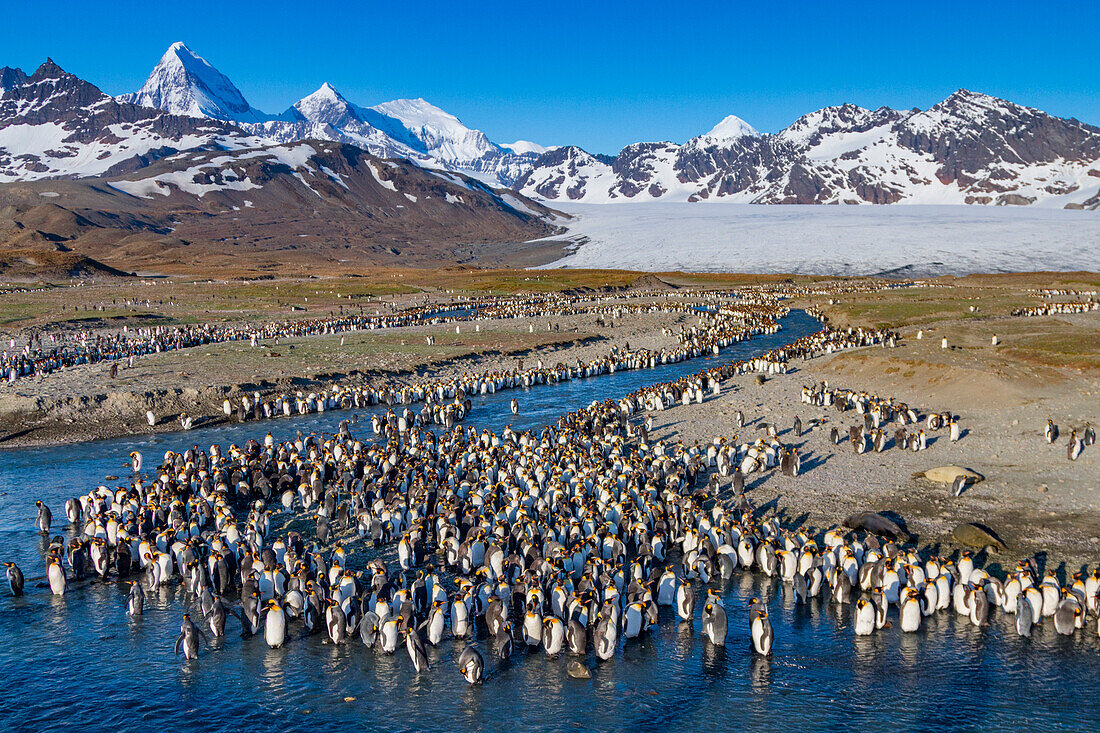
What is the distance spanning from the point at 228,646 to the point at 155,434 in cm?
1758

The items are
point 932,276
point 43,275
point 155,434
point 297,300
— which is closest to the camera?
point 155,434

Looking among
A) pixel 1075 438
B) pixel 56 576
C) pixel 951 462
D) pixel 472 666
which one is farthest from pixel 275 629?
pixel 1075 438

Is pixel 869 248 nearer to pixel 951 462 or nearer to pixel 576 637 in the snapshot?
pixel 951 462

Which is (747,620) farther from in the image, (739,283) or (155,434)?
(739,283)

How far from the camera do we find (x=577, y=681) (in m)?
11.4

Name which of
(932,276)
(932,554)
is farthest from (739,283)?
(932,554)

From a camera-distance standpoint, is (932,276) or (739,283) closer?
(739,283)

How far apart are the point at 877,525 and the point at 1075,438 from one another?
760 cm

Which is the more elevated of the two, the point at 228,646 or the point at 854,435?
the point at 854,435

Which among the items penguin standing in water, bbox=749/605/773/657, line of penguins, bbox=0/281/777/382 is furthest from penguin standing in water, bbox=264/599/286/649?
line of penguins, bbox=0/281/777/382

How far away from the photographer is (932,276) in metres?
118

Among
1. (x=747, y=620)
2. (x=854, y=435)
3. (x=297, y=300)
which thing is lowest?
(x=747, y=620)

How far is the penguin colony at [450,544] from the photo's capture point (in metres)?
12.4

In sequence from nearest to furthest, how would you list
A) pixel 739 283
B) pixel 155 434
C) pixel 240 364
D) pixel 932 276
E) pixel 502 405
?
pixel 155 434 → pixel 502 405 → pixel 240 364 → pixel 739 283 → pixel 932 276
